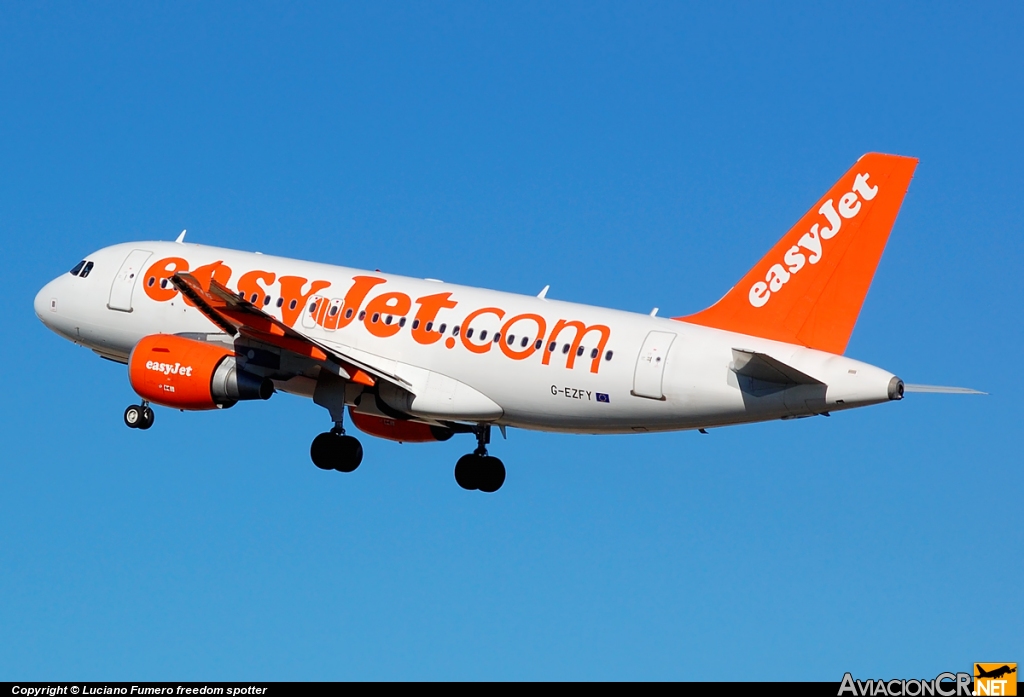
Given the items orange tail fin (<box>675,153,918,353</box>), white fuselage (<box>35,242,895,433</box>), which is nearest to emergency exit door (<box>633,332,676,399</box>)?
white fuselage (<box>35,242,895,433</box>)

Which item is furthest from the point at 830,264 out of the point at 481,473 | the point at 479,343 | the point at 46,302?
the point at 46,302

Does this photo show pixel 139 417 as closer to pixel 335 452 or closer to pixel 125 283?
pixel 125 283

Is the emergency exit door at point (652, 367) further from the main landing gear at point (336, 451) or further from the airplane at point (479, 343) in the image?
the main landing gear at point (336, 451)

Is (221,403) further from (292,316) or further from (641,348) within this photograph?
Answer: (641,348)

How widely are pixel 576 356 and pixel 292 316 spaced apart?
329 inches

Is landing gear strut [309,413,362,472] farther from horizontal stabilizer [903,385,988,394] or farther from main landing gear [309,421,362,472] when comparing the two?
horizontal stabilizer [903,385,988,394]

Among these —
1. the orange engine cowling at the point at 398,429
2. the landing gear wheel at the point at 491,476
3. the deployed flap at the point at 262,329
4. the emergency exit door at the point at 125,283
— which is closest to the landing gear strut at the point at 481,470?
the landing gear wheel at the point at 491,476

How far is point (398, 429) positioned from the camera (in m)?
51.8

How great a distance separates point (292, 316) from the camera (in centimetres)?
4900

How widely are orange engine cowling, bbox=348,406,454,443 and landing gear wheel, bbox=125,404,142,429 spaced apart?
5.82 m

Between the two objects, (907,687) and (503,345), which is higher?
(503,345)

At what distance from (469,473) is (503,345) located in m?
5.00

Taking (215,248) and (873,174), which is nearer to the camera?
(873,174)

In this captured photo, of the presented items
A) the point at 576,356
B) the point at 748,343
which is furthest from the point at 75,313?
the point at 748,343
